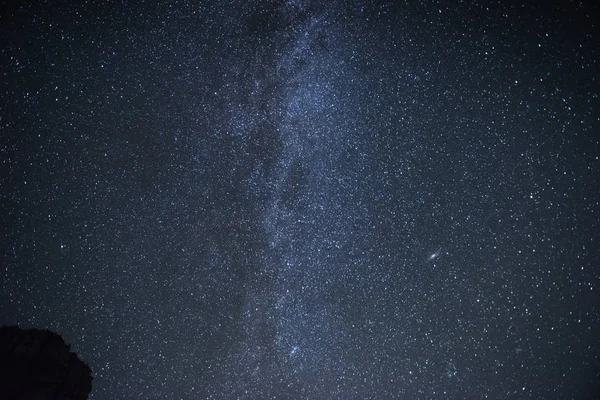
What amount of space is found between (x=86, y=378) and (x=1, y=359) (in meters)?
0.29

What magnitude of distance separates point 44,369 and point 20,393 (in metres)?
0.10

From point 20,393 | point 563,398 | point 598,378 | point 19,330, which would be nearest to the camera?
point 20,393

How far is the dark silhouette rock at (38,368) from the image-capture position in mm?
1240

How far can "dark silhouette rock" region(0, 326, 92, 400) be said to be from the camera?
1.24 metres

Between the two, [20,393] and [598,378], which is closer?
[20,393]

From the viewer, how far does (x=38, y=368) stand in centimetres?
130

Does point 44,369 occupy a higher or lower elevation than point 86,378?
higher

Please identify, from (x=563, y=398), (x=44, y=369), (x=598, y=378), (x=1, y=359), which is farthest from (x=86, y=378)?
(x=598, y=378)

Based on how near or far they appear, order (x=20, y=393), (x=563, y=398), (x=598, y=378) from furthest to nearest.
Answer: (x=598, y=378), (x=563, y=398), (x=20, y=393)

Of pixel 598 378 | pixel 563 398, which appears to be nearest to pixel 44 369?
pixel 563 398

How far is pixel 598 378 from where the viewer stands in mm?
12445

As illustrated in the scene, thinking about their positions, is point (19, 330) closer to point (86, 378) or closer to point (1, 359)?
point (1, 359)

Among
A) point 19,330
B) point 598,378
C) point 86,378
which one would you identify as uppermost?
point 19,330

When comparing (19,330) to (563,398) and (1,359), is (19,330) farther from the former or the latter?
(563,398)
